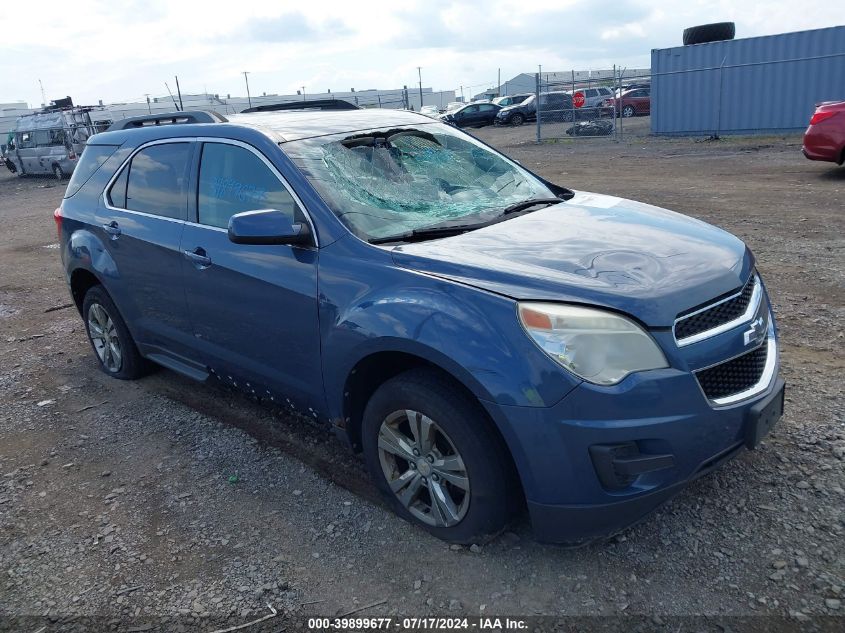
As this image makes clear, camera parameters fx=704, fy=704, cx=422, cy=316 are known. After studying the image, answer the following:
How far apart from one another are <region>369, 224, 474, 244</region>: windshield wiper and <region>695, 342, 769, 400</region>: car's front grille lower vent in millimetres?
1271

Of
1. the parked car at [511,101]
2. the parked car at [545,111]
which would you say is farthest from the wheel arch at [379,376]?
the parked car at [511,101]

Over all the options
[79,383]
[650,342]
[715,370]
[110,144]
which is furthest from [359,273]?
[79,383]

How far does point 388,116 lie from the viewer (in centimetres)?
427

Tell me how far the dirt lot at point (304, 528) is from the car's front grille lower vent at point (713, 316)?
34.7 inches

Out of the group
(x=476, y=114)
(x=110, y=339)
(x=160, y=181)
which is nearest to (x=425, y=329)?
(x=160, y=181)

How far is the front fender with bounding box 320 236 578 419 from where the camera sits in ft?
8.28

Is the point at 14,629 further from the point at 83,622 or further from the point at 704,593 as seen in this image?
the point at 704,593

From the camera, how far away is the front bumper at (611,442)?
2.47m

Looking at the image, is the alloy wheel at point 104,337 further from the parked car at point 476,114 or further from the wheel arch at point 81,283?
the parked car at point 476,114

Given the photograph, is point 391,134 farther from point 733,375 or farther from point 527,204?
point 733,375

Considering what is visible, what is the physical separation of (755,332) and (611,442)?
89 cm

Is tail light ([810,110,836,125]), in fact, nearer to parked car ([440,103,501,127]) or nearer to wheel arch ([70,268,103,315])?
wheel arch ([70,268,103,315])

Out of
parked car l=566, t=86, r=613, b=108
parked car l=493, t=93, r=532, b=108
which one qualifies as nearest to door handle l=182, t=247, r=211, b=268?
parked car l=566, t=86, r=613, b=108

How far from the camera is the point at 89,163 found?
5031 mm
